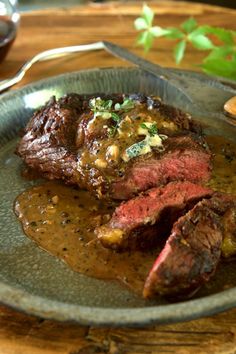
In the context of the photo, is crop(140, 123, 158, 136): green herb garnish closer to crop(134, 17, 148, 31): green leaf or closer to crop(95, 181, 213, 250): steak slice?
crop(95, 181, 213, 250): steak slice

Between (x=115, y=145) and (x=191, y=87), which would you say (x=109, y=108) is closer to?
(x=115, y=145)

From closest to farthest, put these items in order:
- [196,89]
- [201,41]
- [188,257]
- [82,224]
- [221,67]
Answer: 1. [188,257]
2. [82,224]
3. [196,89]
4. [221,67]
5. [201,41]

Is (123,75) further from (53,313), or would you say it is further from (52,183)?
(53,313)

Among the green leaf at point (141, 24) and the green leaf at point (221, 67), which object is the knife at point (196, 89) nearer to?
the green leaf at point (221, 67)

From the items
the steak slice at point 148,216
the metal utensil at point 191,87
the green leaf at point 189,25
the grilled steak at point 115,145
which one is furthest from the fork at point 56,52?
the steak slice at point 148,216

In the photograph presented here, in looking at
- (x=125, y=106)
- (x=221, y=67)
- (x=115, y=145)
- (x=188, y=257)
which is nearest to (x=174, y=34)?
(x=221, y=67)

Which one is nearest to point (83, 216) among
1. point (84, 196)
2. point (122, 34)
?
point (84, 196)
